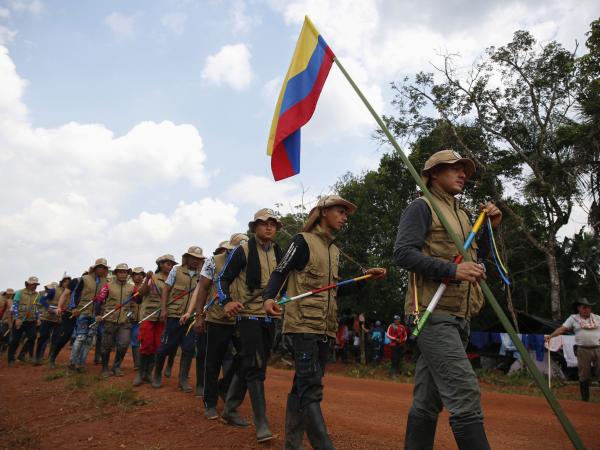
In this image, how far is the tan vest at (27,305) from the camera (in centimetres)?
1455

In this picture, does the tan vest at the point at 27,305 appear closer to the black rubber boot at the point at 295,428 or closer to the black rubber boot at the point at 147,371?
the black rubber boot at the point at 147,371

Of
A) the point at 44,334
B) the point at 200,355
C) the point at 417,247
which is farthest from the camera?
the point at 44,334

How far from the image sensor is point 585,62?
16.4 meters

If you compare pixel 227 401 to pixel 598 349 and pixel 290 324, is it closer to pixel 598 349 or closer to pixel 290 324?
pixel 290 324

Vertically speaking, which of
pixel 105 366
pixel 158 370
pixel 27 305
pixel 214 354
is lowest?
pixel 105 366

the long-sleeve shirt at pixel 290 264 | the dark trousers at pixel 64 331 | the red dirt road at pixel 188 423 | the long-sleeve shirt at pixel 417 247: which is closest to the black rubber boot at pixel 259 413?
the red dirt road at pixel 188 423

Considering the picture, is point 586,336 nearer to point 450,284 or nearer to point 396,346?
point 396,346

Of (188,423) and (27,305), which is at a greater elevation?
(27,305)

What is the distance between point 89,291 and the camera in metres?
11.9

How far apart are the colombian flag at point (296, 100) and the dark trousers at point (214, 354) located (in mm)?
2082

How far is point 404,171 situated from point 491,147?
154 inches

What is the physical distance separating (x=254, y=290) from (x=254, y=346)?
0.66m

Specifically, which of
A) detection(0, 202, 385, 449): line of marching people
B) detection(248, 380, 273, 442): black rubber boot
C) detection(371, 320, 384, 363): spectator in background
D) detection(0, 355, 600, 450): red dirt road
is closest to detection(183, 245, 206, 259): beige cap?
detection(0, 202, 385, 449): line of marching people

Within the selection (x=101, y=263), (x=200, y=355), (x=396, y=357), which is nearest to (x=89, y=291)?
(x=101, y=263)
